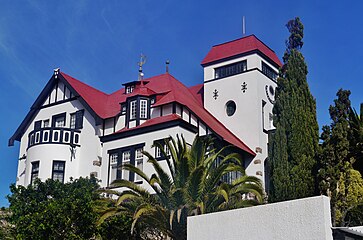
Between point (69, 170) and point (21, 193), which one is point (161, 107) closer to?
point (69, 170)

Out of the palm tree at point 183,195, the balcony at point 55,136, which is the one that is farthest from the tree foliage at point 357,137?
the balcony at point 55,136

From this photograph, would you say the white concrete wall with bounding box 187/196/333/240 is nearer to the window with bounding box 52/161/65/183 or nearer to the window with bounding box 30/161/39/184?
the window with bounding box 52/161/65/183

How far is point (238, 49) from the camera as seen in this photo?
110 feet

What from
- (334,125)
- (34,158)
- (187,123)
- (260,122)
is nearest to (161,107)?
(187,123)

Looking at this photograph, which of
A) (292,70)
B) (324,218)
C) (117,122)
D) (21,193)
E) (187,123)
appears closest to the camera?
(324,218)

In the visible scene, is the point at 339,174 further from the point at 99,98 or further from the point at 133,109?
the point at 99,98

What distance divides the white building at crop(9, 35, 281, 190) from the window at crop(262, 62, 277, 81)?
12mm

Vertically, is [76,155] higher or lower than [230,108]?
lower

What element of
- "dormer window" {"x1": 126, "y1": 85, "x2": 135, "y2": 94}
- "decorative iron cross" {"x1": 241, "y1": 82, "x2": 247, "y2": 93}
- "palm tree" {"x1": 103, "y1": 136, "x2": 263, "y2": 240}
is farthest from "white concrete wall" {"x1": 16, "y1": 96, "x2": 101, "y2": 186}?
"palm tree" {"x1": 103, "y1": 136, "x2": 263, "y2": 240}

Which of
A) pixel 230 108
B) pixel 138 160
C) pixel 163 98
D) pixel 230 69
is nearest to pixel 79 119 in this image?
pixel 138 160

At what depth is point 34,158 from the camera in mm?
31609

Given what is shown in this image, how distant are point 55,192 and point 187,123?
7.64 meters

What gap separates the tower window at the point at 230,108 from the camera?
3284 centimetres

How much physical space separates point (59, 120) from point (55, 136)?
2568 millimetres
